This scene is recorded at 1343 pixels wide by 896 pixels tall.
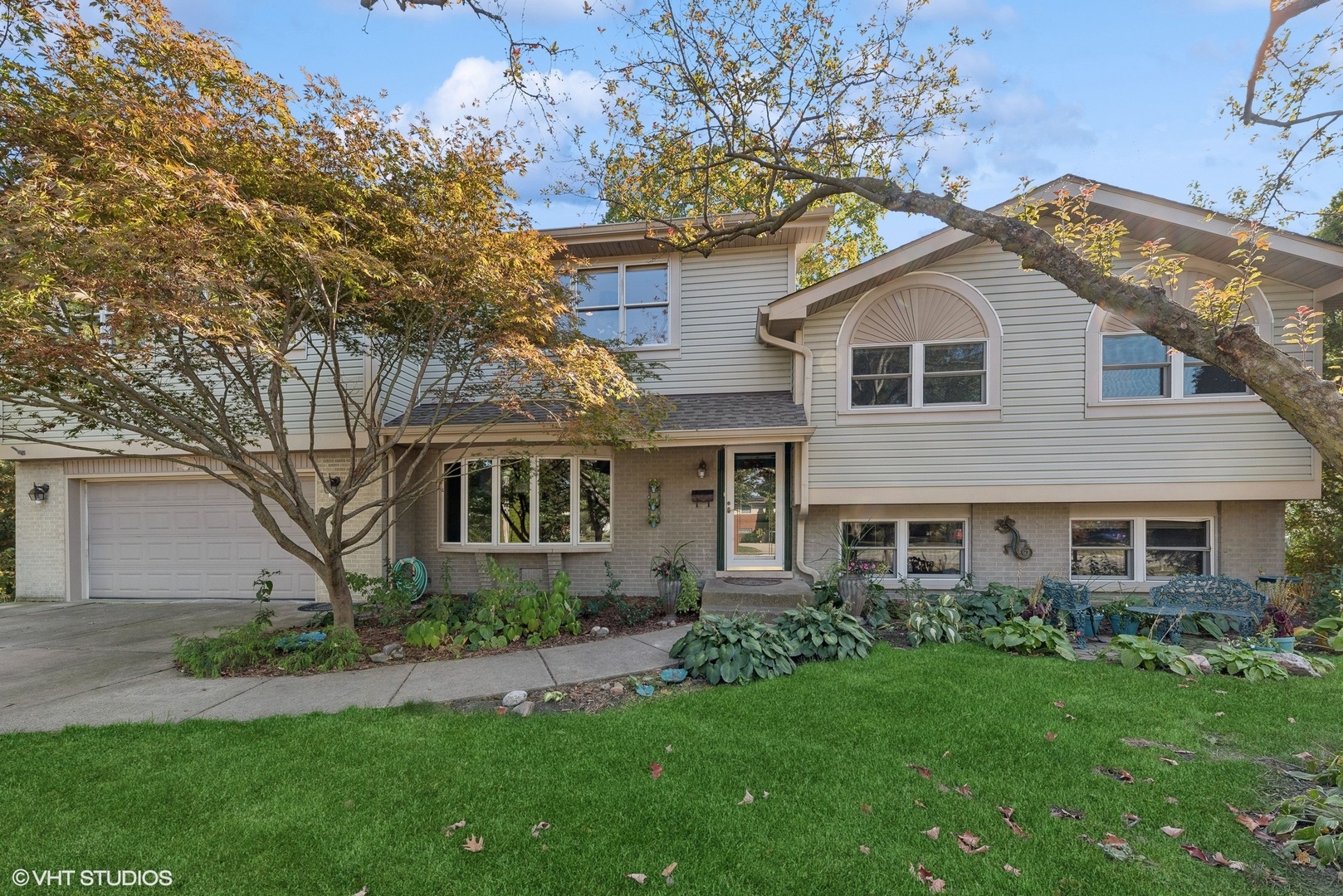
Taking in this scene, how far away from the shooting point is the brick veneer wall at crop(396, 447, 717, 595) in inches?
341

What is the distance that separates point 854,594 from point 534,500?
5139 millimetres

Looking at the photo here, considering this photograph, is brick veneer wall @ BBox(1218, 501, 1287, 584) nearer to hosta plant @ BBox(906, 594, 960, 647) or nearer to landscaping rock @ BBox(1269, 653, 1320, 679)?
landscaping rock @ BBox(1269, 653, 1320, 679)

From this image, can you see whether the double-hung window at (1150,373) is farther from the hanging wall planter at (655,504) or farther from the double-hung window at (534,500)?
the double-hung window at (534,500)

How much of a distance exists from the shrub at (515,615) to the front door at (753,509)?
2733 mm

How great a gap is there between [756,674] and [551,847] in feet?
8.91

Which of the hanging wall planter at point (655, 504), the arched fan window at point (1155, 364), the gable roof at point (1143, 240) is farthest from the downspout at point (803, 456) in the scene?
the arched fan window at point (1155, 364)

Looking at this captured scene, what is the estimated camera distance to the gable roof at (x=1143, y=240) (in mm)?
6699

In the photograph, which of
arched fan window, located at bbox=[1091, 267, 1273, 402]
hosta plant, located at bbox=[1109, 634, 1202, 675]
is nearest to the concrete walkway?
hosta plant, located at bbox=[1109, 634, 1202, 675]

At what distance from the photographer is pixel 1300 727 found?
13.1ft

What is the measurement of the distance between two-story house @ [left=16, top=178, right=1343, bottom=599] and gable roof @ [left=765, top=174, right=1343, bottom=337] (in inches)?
1.2

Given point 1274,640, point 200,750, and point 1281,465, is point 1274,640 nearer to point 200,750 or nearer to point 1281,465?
point 1281,465

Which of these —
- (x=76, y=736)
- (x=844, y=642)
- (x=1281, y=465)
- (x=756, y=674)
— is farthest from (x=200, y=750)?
(x=1281, y=465)

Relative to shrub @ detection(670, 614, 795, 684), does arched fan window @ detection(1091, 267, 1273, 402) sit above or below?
above

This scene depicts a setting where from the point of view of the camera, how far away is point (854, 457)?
316 inches
